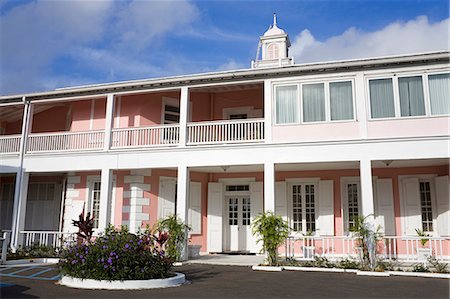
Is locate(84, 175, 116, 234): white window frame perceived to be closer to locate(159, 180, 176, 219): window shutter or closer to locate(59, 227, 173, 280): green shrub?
locate(159, 180, 176, 219): window shutter

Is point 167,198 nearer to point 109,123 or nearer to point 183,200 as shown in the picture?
point 183,200

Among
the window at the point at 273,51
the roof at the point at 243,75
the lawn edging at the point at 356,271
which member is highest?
the window at the point at 273,51

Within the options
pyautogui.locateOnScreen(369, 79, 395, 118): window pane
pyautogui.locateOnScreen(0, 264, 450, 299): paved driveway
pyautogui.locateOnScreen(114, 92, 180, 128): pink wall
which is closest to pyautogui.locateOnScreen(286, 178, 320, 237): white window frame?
pyautogui.locateOnScreen(369, 79, 395, 118): window pane

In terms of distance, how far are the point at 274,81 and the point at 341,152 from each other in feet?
10.1

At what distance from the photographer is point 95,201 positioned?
617 inches

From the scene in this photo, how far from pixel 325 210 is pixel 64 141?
10.0 metres

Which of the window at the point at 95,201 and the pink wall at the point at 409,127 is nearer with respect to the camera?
the pink wall at the point at 409,127

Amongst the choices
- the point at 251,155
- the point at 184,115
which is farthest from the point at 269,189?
the point at 184,115

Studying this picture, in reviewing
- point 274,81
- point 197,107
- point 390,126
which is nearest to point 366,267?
point 390,126

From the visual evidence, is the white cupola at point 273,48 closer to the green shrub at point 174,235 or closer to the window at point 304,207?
the window at point 304,207

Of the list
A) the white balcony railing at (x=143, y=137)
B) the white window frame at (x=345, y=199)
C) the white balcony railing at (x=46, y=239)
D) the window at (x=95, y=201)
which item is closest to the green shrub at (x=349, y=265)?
the white window frame at (x=345, y=199)

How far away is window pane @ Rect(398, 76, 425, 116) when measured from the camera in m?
11.7

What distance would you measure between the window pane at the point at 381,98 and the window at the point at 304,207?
387 centimetres

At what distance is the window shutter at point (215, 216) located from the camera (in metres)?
15.4
